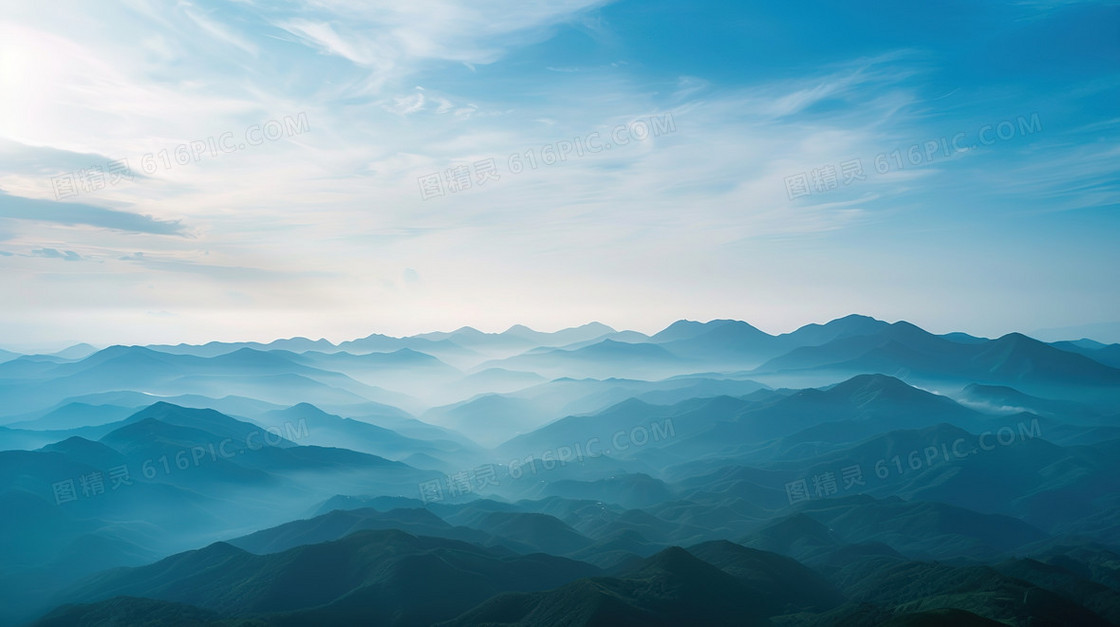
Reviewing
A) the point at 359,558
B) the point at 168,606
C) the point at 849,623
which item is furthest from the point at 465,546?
the point at 849,623

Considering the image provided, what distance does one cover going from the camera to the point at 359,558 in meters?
140

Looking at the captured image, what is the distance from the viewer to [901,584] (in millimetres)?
124312

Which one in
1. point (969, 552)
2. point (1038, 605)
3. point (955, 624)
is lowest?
point (969, 552)

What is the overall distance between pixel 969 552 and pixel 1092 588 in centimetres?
7012

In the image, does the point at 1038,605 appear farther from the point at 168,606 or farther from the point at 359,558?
the point at 168,606

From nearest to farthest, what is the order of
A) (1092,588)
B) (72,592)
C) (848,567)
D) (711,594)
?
(711,594) < (1092,588) < (848,567) < (72,592)

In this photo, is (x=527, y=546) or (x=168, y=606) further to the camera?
(x=527, y=546)

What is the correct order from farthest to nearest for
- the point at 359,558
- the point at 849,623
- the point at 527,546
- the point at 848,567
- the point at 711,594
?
the point at 527,546 → the point at 848,567 → the point at 359,558 → the point at 711,594 → the point at 849,623

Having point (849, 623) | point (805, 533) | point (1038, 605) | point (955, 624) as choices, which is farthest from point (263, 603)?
point (805, 533)

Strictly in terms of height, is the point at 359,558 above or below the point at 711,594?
above

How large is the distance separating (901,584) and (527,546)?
90156mm

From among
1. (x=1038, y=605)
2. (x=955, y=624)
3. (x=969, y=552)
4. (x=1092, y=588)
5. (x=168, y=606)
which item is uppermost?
(x=168, y=606)

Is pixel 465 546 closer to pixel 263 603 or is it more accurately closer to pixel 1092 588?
pixel 263 603

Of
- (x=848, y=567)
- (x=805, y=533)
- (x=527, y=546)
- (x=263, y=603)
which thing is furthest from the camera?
(x=805, y=533)
